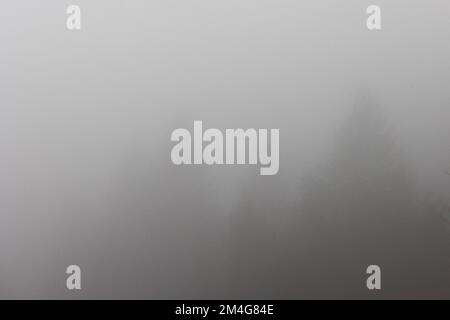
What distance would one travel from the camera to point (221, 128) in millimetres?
2918

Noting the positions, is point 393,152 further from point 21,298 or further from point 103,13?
point 21,298

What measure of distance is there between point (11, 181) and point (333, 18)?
232 cm

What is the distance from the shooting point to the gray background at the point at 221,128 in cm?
290

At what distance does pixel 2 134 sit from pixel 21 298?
106cm

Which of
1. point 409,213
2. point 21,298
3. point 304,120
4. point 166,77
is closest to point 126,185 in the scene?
point 166,77

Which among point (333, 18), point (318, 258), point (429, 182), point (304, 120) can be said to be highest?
point (333, 18)

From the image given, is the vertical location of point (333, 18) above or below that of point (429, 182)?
above

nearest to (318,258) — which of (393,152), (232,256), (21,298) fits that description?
(232,256)

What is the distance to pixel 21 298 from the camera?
2.94m

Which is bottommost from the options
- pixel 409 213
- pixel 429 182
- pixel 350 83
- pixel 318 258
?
pixel 318 258

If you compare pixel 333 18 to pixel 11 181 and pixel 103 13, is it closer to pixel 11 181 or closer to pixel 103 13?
pixel 103 13

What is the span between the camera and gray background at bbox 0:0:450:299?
2902mm

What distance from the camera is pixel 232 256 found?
296 centimetres

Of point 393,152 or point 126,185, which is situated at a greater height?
point 393,152
